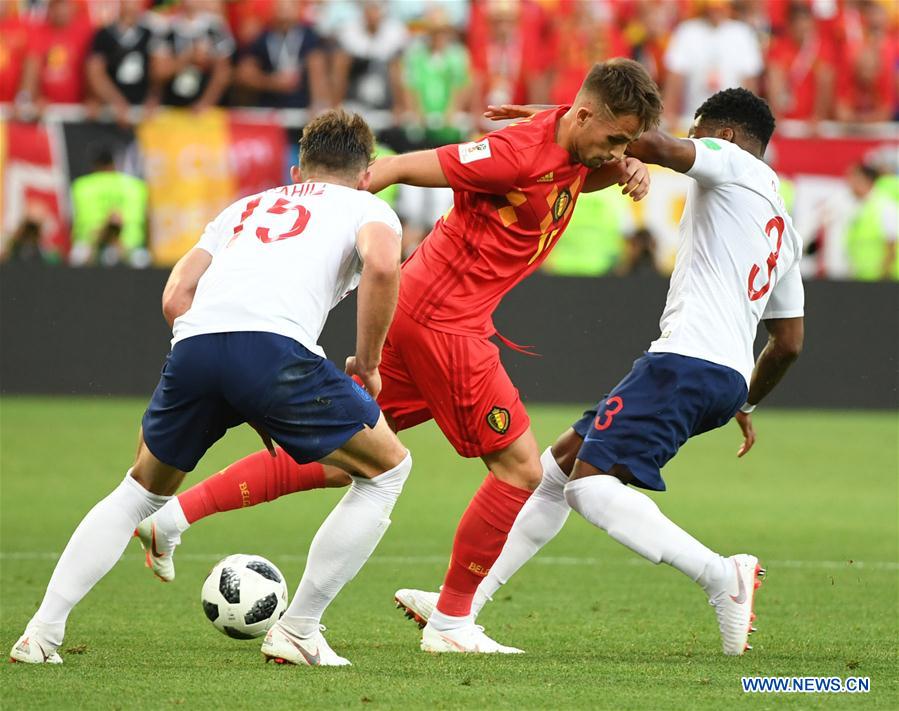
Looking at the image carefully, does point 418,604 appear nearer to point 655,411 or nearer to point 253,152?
point 655,411

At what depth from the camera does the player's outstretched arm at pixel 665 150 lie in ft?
17.6

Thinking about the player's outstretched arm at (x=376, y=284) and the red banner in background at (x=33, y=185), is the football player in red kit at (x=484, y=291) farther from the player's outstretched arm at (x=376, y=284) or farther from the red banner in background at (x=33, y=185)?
the red banner in background at (x=33, y=185)

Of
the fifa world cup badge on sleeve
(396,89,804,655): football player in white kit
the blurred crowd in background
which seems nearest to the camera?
(396,89,804,655): football player in white kit

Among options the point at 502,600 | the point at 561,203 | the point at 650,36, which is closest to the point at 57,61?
the point at 650,36

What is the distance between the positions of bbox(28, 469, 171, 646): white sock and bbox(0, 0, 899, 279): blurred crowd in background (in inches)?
386

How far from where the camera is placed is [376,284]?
4965mm

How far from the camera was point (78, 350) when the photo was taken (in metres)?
14.5

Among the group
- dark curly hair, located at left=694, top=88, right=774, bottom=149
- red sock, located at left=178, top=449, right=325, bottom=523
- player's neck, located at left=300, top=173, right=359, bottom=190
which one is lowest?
red sock, located at left=178, top=449, right=325, bottom=523

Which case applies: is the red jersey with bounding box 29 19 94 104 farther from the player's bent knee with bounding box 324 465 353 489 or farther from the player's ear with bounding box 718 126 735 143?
the player's ear with bounding box 718 126 735 143

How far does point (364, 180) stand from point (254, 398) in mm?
899

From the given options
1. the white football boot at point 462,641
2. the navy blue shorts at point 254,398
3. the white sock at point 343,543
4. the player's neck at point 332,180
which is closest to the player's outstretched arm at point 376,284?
the navy blue shorts at point 254,398

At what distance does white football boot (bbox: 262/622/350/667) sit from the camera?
206 inches

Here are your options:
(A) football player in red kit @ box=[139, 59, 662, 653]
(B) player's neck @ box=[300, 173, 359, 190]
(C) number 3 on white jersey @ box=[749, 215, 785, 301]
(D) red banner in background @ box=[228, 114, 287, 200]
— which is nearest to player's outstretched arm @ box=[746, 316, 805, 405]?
(C) number 3 on white jersey @ box=[749, 215, 785, 301]

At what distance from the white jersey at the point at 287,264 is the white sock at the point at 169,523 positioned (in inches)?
47.0
